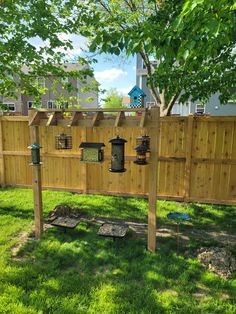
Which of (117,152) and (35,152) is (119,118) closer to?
(117,152)

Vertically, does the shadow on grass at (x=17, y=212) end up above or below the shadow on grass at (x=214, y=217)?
above

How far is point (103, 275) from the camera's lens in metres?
3.13

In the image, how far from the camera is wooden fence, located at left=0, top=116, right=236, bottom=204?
5395 millimetres

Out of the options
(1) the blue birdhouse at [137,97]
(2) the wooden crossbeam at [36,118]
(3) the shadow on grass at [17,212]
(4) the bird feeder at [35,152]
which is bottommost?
(3) the shadow on grass at [17,212]

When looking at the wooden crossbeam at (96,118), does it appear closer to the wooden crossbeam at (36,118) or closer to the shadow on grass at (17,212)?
the wooden crossbeam at (36,118)

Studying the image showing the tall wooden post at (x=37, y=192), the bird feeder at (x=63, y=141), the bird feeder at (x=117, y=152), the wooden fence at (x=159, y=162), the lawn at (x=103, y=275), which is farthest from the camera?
the wooden fence at (x=159, y=162)

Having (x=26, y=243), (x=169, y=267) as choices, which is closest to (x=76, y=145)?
(x=26, y=243)

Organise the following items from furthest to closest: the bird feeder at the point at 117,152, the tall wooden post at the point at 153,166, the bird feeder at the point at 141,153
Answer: the bird feeder at the point at 117,152 < the bird feeder at the point at 141,153 < the tall wooden post at the point at 153,166

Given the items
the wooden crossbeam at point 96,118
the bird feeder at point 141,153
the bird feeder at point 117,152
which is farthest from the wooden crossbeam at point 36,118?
the bird feeder at point 141,153

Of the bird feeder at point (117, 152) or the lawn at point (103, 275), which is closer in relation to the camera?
the lawn at point (103, 275)

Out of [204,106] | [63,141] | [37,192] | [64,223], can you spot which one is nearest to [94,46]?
[63,141]

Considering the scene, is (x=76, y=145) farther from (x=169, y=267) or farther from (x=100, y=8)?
(x=100, y=8)

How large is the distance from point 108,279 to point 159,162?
10.4 ft

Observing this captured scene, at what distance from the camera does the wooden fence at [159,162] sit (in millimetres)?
5395
